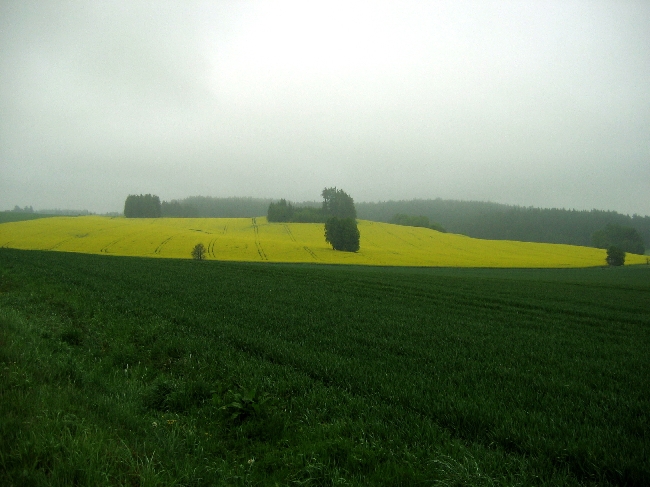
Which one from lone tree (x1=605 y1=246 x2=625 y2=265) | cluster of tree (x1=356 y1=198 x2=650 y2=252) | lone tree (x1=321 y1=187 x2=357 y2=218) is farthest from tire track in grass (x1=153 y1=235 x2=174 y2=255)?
cluster of tree (x1=356 y1=198 x2=650 y2=252)

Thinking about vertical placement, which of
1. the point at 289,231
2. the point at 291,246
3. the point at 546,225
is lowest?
the point at 291,246

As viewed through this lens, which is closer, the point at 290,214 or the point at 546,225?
the point at 290,214

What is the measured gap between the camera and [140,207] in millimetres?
112812

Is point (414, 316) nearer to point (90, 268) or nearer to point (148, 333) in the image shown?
point (148, 333)

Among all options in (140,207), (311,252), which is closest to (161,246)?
(311,252)

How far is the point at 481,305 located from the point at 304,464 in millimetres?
15522

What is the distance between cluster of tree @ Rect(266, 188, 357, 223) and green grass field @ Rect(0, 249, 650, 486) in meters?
90.9

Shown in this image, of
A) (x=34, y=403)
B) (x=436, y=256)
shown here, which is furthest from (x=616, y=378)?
(x=436, y=256)

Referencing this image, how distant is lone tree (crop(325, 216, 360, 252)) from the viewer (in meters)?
61.0

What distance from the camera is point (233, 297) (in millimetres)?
14461

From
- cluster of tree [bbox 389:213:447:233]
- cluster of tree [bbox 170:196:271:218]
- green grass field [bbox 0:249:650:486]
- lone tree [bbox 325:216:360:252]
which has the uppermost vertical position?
cluster of tree [bbox 170:196:271:218]

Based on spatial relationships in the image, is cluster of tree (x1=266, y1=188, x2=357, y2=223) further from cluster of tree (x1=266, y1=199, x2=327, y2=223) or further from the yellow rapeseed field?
the yellow rapeseed field

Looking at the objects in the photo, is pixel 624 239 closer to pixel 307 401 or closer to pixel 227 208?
pixel 307 401

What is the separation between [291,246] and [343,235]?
931cm
